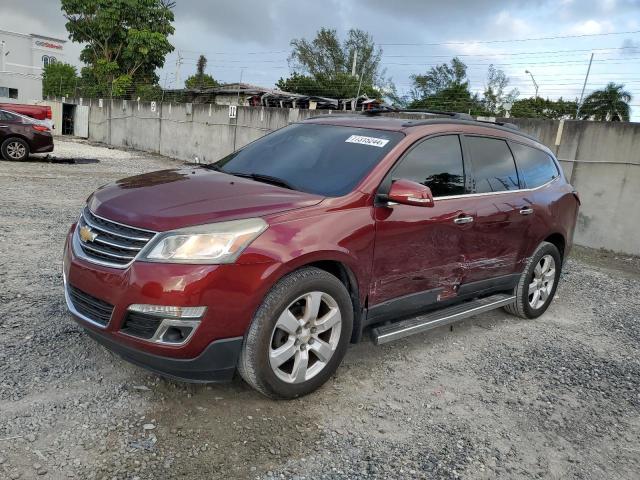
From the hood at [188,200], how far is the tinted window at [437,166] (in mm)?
821

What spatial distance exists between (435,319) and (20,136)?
1443 cm

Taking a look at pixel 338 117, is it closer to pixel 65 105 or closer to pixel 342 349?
pixel 342 349

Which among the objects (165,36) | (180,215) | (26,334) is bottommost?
(26,334)

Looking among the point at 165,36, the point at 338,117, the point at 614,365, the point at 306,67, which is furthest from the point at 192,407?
the point at 306,67

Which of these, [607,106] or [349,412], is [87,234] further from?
[607,106]

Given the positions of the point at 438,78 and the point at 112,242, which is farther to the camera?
the point at 438,78

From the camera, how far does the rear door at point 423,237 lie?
138 inches

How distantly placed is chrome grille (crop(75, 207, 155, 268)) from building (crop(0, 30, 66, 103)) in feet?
177

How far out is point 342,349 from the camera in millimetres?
3330

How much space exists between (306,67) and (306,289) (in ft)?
188

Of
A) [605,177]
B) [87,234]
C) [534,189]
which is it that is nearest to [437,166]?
[534,189]

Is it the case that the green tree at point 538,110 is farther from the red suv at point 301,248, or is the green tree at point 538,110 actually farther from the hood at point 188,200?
the hood at point 188,200

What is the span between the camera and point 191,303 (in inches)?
107

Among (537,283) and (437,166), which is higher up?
(437,166)
